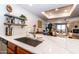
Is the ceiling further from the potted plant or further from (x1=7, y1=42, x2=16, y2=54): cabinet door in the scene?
(x1=7, y1=42, x2=16, y2=54): cabinet door

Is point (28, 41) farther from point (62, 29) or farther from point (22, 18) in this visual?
point (62, 29)

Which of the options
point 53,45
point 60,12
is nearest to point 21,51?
point 53,45

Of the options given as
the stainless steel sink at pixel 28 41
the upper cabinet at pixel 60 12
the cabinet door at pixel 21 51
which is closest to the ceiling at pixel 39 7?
the upper cabinet at pixel 60 12

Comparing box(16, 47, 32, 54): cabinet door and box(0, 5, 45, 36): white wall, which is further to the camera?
box(0, 5, 45, 36): white wall

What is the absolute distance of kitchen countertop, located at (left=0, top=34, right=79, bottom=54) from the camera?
1091mm

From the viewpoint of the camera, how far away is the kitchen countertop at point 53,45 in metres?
1.09

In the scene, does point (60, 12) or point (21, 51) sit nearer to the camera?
point (21, 51)

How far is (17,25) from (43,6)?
0.46 meters

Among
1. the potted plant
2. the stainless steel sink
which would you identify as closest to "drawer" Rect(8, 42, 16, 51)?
the stainless steel sink

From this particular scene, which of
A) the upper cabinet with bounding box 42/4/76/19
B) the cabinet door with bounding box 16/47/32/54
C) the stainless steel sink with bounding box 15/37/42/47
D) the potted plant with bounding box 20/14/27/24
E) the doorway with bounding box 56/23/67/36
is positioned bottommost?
the cabinet door with bounding box 16/47/32/54

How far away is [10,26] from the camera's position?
1315mm

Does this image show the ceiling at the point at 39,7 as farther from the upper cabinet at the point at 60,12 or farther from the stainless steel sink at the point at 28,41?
the stainless steel sink at the point at 28,41

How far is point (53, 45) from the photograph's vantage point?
1196mm
